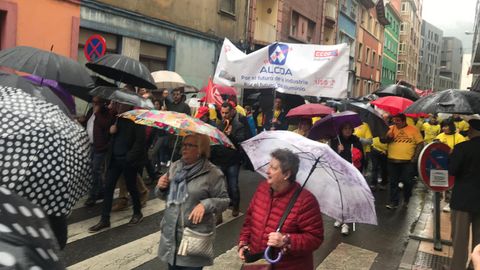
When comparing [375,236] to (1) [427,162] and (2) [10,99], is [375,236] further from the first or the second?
(2) [10,99]

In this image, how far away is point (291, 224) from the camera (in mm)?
3094

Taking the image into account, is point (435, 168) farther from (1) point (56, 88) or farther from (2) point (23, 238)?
(2) point (23, 238)

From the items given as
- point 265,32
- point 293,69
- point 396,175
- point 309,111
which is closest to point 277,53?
point 293,69

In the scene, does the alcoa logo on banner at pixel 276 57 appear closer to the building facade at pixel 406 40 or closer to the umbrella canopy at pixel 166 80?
the umbrella canopy at pixel 166 80

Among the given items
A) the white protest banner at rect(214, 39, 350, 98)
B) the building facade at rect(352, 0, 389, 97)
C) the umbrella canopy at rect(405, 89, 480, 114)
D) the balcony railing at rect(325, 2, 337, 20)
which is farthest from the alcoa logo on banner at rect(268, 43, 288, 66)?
the building facade at rect(352, 0, 389, 97)

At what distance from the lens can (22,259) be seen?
34.4 inches

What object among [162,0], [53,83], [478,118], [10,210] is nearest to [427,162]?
[478,118]

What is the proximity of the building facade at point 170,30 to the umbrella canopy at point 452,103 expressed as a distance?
9.56 metres

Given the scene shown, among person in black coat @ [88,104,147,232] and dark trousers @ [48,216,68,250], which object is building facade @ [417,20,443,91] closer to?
person in black coat @ [88,104,147,232]

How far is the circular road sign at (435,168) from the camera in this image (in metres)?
6.03

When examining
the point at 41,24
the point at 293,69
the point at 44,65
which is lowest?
the point at 44,65

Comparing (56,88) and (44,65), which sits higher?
(44,65)

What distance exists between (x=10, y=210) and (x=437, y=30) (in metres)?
125

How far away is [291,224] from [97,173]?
4841 mm
